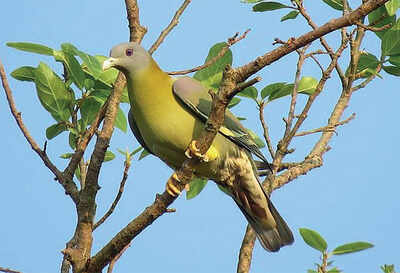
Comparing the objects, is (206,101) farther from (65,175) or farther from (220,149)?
(65,175)

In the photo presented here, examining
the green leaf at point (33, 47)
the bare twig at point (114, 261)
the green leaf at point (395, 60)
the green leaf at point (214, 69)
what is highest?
the green leaf at point (395, 60)

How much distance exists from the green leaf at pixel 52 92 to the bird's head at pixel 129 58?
34cm

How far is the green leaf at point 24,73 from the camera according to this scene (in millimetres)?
3549

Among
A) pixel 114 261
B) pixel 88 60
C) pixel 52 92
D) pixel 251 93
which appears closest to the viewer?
pixel 88 60

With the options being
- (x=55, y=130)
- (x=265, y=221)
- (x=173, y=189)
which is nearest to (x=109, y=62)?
(x=55, y=130)

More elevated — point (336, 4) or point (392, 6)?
point (336, 4)

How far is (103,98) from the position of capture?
144 inches

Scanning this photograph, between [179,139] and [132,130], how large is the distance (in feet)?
2.16

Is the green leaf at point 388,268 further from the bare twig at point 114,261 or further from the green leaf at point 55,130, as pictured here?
the green leaf at point 55,130

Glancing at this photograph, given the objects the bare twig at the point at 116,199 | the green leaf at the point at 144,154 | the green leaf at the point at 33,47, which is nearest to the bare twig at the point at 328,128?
the green leaf at the point at 144,154

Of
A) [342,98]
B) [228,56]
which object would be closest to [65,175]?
[228,56]

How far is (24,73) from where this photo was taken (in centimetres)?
358

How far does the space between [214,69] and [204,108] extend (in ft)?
0.85

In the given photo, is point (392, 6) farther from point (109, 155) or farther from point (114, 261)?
point (114, 261)
